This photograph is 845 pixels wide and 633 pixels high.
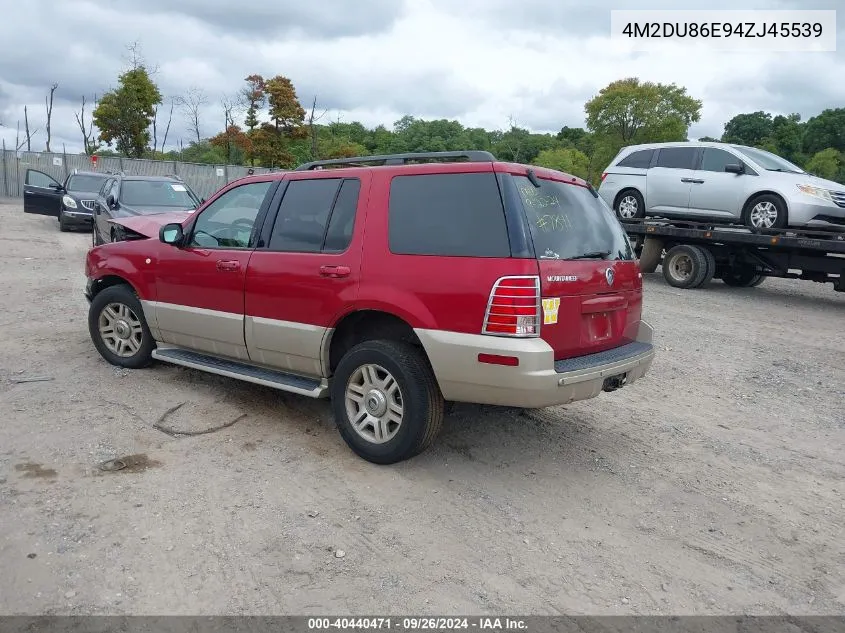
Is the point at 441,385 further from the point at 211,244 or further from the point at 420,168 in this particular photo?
the point at 211,244

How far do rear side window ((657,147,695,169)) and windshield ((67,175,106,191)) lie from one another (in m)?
14.5

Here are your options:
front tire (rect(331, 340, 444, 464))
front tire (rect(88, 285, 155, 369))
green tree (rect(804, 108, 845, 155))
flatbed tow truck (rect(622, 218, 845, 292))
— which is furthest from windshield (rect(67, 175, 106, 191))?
green tree (rect(804, 108, 845, 155))

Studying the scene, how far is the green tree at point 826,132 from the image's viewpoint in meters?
55.5

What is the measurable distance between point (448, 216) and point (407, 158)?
Answer: 0.71 meters

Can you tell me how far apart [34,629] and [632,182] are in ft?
41.5

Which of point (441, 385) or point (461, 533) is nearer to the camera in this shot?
point (461, 533)

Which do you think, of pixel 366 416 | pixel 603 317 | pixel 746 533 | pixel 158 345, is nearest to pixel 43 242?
pixel 158 345

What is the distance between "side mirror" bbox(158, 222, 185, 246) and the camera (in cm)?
529

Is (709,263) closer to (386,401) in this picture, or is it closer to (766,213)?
(766,213)

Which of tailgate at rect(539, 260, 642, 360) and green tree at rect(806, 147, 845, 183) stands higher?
green tree at rect(806, 147, 845, 183)

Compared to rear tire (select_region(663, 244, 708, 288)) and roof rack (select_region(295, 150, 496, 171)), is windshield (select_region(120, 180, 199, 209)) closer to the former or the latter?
roof rack (select_region(295, 150, 496, 171))

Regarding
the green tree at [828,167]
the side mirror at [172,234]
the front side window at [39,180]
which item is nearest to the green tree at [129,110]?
the front side window at [39,180]

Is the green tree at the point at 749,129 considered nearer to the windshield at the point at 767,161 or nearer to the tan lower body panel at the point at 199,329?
the windshield at the point at 767,161

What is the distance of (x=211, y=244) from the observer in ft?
17.1
